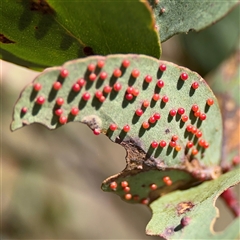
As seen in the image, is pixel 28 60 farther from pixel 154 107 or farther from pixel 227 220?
pixel 227 220

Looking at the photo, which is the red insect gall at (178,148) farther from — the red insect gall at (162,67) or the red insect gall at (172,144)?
the red insect gall at (162,67)

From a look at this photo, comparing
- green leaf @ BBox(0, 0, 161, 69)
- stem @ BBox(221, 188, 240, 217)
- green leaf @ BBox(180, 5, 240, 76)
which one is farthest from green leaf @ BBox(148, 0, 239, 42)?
green leaf @ BBox(180, 5, 240, 76)

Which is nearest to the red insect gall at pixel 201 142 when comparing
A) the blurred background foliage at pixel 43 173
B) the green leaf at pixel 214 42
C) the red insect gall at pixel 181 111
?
the red insect gall at pixel 181 111

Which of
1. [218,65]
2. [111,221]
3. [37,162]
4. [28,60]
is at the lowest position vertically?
[111,221]

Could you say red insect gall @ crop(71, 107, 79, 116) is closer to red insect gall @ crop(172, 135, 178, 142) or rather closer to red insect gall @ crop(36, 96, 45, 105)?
red insect gall @ crop(36, 96, 45, 105)

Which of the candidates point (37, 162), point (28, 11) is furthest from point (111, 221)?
point (28, 11)
